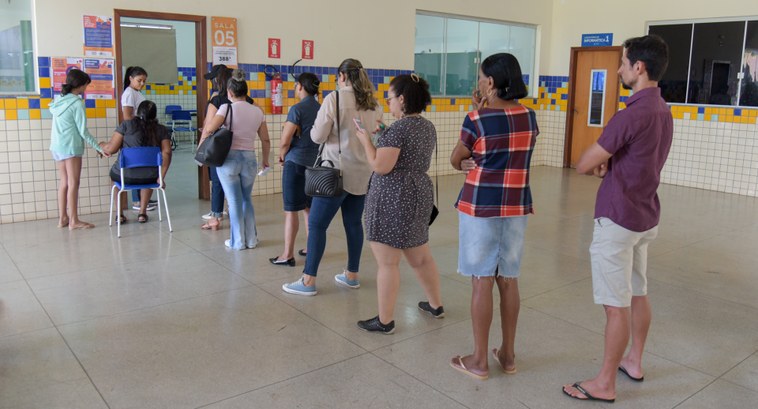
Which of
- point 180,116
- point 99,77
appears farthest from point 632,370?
point 180,116

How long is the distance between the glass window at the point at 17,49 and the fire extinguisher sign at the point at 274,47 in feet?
8.21

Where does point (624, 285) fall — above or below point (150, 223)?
above

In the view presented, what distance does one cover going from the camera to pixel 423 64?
30.3 ft

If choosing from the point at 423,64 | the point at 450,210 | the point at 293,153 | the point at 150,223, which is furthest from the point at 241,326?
the point at 423,64

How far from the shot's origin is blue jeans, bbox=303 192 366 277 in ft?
12.8

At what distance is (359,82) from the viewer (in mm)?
3785

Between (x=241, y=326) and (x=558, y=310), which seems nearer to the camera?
(x=241, y=326)

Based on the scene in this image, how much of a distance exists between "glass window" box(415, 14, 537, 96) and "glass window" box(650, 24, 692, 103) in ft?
7.57

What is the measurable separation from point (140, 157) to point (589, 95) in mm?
7357

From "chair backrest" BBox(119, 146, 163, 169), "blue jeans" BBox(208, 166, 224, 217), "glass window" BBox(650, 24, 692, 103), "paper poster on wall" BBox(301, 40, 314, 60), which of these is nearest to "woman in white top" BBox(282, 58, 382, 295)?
"blue jeans" BBox(208, 166, 224, 217)

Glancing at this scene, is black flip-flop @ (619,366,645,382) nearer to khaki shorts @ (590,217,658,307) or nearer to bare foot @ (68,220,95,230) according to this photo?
khaki shorts @ (590,217,658,307)

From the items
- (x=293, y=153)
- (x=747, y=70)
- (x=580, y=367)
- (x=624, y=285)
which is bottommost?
(x=580, y=367)

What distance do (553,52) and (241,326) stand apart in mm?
8619

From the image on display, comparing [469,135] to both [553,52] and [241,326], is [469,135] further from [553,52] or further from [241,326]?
[553,52]
